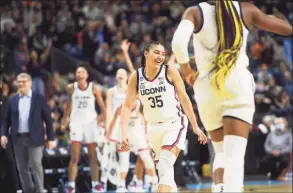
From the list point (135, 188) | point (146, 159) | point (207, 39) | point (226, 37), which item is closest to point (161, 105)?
point (207, 39)

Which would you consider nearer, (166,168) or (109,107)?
(166,168)

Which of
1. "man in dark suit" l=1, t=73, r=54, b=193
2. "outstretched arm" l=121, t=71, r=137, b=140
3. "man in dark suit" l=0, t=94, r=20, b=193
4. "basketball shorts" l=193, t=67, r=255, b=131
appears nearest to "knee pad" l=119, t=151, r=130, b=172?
"man in dark suit" l=1, t=73, r=54, b=193

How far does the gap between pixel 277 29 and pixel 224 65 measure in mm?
666

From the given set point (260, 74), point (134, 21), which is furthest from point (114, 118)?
point (134, 21)

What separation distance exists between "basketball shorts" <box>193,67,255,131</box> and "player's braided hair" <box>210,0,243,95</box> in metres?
0.07

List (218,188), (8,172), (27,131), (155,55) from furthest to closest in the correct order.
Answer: (27,131) → (8,172) → (155,55) → (218,188)

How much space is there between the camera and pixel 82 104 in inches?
526

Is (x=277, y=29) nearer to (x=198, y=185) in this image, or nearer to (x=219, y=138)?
(x=219, y=138)

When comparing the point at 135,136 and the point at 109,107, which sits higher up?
the point at 109,107

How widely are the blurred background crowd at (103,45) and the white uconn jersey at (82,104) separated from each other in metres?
3.65

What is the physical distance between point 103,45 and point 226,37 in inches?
579

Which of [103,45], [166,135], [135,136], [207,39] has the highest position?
[103,45]

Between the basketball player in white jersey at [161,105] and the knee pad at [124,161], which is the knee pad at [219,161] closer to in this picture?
the basketball player in white jersey at [161,105]

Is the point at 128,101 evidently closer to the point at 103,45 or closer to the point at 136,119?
the point at 136,119
